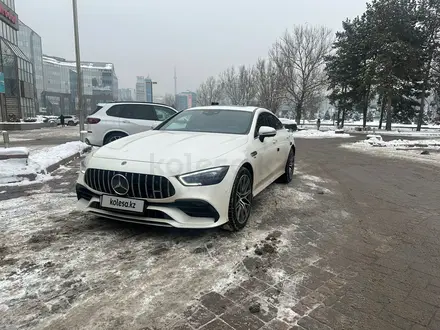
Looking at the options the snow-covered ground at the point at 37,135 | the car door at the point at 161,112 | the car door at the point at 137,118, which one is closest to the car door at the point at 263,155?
the car door at the point at 137,118

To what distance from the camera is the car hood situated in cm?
364

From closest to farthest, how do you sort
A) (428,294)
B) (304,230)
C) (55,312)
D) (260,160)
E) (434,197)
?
(55,312), (428,294), (304,230), (260,160), (434,197)

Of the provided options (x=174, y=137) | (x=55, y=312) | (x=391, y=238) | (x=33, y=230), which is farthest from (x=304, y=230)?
(x=33, y=230)

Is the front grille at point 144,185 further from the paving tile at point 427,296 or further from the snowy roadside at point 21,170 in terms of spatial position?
the snowy roadside at point 21,170

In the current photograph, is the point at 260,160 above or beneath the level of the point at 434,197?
above

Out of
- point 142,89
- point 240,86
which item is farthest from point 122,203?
point 142,89

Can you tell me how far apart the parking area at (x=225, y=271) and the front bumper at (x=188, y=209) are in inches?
11.3

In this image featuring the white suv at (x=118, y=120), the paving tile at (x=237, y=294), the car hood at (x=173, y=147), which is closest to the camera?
the paving tile at (x=237, y=294)

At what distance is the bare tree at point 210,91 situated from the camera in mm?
63625

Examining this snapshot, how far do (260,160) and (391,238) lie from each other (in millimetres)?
1948

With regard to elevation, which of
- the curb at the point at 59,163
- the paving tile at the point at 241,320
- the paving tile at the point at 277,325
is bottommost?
the paving tile at the point at 277,325

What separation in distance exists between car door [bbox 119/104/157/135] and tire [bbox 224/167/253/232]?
20.9ft

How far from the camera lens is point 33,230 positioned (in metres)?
3.92

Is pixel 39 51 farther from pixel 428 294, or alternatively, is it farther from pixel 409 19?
pixel 428 294
